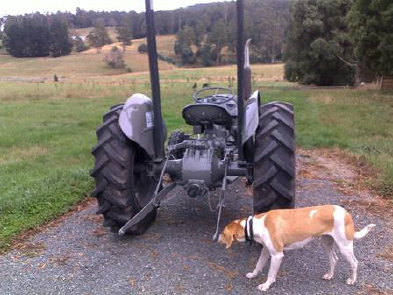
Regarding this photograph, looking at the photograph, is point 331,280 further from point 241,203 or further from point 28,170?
point 28,170

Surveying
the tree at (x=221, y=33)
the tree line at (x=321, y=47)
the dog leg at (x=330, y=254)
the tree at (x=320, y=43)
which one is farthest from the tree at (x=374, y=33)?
the dog leg at (x=330, y=254)

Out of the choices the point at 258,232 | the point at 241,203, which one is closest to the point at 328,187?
the point at 241,203

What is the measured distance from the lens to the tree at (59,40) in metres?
10.7

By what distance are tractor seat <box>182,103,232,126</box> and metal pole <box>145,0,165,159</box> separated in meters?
0.35

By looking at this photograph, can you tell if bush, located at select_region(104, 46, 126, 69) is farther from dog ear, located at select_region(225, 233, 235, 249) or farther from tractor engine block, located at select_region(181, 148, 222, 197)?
dog ear, located at select_region(225, 233, 235, 249)

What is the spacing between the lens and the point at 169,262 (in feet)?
14.0

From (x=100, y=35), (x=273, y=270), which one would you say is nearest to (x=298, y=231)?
(x=273, y=270)

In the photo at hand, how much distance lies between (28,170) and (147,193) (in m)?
3.29

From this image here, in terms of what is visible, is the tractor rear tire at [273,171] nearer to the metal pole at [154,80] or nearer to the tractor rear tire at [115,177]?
the metal pole at [154,80]

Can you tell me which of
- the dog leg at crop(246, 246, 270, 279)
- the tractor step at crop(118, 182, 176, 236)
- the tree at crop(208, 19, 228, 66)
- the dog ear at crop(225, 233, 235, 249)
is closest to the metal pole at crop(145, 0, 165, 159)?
Result: the tractor step at crop(118, 182, 176, 236)

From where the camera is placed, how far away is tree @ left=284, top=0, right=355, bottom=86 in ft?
101

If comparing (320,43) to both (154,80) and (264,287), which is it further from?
(264,287)

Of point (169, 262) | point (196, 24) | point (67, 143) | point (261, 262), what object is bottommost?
point (67, 143)

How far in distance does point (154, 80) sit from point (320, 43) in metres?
27.7
